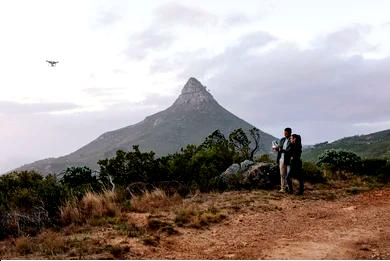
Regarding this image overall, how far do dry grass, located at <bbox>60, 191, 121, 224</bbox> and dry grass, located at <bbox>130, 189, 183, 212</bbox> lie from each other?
0.59 meters

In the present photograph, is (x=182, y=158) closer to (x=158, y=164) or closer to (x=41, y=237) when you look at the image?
(x=158, y=164)

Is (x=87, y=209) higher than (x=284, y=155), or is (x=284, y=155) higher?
(x=284, y=155)

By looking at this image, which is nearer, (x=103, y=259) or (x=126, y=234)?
(x=103, y=259)

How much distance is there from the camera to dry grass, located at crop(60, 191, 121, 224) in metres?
12.6

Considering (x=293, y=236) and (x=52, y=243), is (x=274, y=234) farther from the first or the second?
(x=52, y=243)

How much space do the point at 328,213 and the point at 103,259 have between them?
Result: 667 centimetres

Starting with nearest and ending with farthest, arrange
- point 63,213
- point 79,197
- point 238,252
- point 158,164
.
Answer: point 238,252 < point 63,213 < point 79,197 < point 158,164

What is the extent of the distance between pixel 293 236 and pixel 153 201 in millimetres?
5248

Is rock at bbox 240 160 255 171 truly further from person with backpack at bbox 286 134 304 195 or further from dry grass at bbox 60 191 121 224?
dry grass at bbox 60 191 121 224

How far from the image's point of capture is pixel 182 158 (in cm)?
1964

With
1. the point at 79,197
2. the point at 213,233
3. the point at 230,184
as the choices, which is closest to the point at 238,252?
the point at 213,233

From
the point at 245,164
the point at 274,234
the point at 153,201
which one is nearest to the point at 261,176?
the point at 245,164

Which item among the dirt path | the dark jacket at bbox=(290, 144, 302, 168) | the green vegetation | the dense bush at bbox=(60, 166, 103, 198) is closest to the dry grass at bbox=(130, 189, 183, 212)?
the green vegetation

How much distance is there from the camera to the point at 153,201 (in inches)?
577
